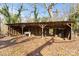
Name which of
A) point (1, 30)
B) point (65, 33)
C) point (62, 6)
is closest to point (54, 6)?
point (62, 6)

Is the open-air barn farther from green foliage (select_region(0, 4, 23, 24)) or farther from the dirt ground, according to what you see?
the dirt ground

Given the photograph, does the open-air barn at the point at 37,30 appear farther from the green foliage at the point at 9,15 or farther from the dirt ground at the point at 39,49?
the dirt ground at the point at 39,49

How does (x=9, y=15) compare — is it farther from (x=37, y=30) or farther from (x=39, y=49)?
(x=39, y=49)

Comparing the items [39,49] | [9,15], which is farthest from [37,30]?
[39,49]

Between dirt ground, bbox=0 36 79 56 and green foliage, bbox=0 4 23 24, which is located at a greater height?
green foliage, bbox=0 4 23 24

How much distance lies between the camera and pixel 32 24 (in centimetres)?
2322

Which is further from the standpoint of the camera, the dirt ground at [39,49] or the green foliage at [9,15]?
the green foliage at [9,15]

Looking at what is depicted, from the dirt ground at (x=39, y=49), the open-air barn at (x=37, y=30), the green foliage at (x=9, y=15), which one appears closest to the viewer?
the dirt ground at (x=39, y=49)

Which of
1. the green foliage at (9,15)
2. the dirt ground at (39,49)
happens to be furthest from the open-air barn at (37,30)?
the dirt ground at (39,49)

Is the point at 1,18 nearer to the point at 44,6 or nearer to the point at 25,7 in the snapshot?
the point at 25,7

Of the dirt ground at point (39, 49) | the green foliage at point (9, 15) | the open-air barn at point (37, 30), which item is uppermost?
the green foliage at point (9, 15)

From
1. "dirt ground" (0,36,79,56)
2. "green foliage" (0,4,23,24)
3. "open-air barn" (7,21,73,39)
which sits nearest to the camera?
"dirt ground" (0,36,79,56)

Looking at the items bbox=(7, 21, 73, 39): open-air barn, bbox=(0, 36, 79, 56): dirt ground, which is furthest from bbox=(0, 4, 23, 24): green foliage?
bbox=(0, 36, 79, 56): dirt ground

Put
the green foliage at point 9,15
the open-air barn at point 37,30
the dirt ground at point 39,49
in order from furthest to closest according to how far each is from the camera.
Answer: the green foliage at point 9,15
the open-air barn at point 37,30
the dirt ground at point 39,49
